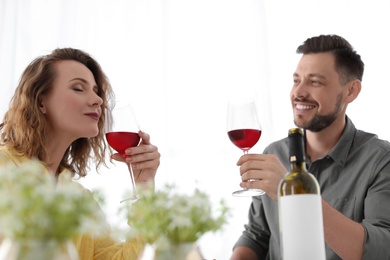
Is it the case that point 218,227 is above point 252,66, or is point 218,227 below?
below

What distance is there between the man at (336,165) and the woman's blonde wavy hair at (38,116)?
0.77 meters

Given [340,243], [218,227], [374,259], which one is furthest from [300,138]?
[374,259]

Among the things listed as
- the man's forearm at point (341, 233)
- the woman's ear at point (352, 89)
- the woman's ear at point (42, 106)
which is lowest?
the man's forearm at point (341, 233)

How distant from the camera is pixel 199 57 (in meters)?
3.05

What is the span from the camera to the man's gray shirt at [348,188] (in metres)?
1.78

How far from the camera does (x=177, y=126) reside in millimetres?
2945

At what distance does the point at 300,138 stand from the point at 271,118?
6.44ft

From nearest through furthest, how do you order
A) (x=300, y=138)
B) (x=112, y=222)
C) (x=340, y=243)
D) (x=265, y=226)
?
1. (x=112, y=222)
2. (x=300, y=138)
3. (x=340, y=243)
4. (x=265, y=226)

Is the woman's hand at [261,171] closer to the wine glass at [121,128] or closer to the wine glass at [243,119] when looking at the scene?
the wine glass at [243,119]

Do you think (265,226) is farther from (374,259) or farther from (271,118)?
(271,118)

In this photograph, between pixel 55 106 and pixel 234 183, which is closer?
pixel 55 106

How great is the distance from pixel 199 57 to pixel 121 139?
1533 millimetres

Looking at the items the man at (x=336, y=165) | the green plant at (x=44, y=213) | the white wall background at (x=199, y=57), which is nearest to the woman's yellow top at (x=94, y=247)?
the man at (x=336, y=165)

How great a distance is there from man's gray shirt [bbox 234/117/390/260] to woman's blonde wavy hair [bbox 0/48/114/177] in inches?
29.2
